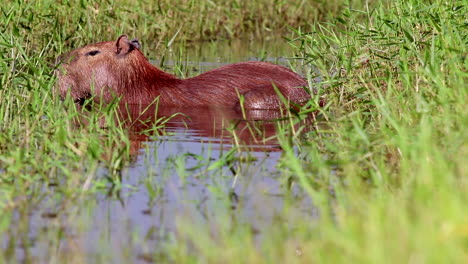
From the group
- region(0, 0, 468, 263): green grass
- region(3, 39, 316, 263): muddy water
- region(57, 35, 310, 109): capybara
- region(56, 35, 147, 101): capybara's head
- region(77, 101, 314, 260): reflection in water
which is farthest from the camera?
region(56, 35, 147, 101): capybara's head

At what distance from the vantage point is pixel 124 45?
829 centimetres

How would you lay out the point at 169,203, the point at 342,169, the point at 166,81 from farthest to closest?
the point at 166,81 → the point at 342,169 → the point at 169,203

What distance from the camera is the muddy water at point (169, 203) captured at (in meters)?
3.63

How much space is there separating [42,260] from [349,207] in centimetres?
133

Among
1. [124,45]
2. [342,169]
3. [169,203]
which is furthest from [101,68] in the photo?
[169,203]

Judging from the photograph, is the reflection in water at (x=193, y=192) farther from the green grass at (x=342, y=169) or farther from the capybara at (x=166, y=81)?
the capybara at (x=166, y=81)

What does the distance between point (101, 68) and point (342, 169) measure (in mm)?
3996

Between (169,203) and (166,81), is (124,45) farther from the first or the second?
(169,203)

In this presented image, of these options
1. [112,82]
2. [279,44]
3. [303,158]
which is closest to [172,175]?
[303,158]

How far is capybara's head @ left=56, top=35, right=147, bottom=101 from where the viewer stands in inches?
326

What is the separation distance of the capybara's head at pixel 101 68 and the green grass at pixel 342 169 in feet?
1.77

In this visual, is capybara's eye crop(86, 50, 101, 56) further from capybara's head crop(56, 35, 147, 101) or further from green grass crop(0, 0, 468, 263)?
green grass crop(0, 0, 468, 263)

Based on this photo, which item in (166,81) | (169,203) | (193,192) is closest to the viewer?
(169,203)

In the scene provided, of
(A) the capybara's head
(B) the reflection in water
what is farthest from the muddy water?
(A) the capybara's head
